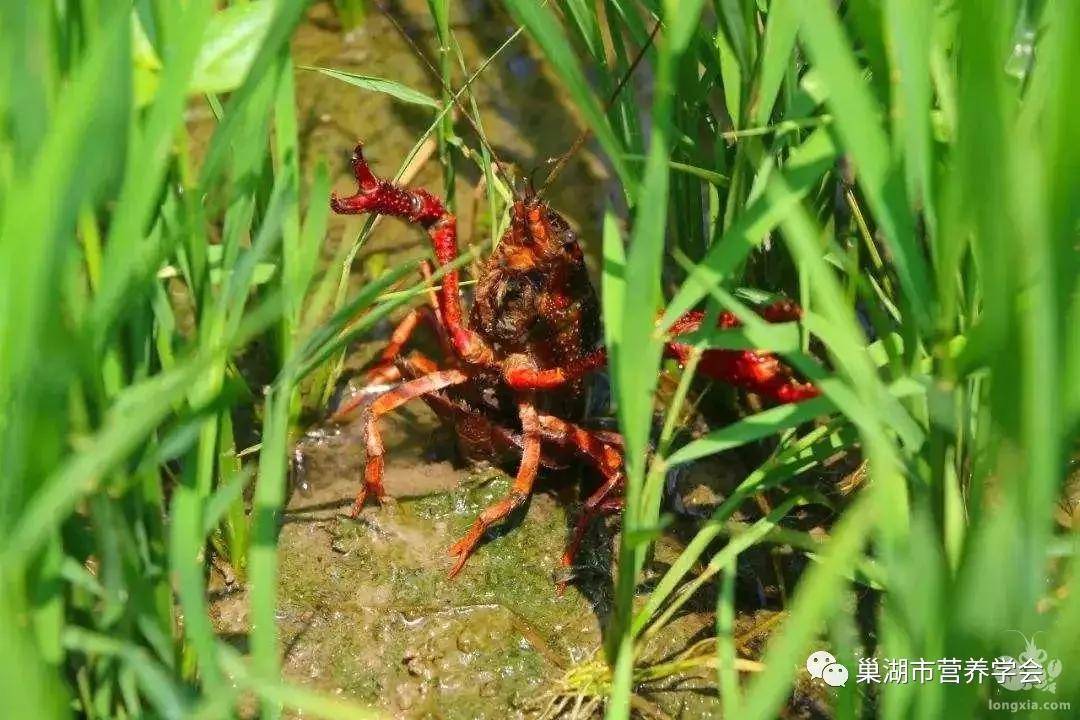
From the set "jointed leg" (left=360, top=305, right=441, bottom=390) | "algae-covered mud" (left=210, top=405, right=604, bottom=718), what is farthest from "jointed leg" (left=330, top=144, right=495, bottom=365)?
"algae-covered mud" (left=210, top=405, right=604, bottom=718)

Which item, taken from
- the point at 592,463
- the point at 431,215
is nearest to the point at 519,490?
the point at 592,463

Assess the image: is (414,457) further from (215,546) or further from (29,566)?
(29,566)

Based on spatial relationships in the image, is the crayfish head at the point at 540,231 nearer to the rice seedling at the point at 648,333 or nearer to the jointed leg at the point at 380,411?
the jointed leg at the point at 380,411

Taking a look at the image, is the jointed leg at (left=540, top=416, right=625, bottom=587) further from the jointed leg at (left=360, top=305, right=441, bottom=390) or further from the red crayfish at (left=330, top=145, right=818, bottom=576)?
the jointed leg at (left=360, top=305, right=441, bottom=390)

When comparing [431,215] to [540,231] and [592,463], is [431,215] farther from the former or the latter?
[592,463]

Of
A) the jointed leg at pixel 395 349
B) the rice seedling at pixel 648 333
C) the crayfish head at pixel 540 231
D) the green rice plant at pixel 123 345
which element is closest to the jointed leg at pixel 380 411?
the jointed leg at pixel 395 349

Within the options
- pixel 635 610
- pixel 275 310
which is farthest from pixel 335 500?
pixel 275 310
